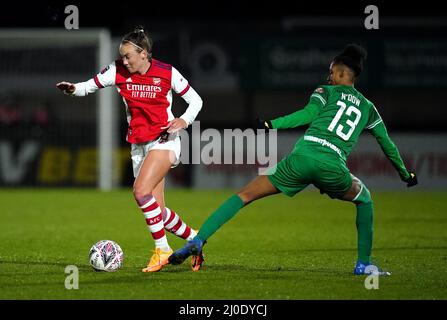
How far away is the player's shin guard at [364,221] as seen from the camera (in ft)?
25.3

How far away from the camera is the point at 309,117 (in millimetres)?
7328

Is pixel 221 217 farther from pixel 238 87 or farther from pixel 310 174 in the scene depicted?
pixel 238 87

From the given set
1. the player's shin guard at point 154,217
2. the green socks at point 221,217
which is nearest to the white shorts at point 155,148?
the player's shin guard at point 154,217

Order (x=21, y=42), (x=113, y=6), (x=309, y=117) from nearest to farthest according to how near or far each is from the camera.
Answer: (x=309, y=117) → (x=21, y=42) → (x=113, y=6)

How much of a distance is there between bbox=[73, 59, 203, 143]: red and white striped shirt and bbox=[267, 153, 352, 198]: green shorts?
109cm

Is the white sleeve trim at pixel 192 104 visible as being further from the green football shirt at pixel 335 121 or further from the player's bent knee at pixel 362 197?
the player's bent knee at pixel 362 197

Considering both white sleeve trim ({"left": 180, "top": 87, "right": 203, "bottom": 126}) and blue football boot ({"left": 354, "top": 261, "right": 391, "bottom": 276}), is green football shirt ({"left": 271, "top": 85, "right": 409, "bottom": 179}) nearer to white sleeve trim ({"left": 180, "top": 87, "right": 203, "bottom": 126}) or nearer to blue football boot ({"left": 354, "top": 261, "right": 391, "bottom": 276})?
blue football boot ({"left": 354, "top": 261, "right": 391, "bottom": 276})

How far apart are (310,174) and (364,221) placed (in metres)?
0.70

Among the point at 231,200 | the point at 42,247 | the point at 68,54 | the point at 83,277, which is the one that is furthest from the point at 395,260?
the point at 68,54

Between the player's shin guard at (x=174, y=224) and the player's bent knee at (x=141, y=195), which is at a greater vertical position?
the player's bent knee at (x=141, y=195)

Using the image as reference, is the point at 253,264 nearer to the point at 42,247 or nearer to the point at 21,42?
the point at 42,247

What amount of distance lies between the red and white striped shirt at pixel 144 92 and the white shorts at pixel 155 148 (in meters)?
0.07

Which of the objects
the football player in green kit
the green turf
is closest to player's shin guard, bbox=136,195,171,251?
the green turf

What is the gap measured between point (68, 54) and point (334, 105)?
14.3 m
